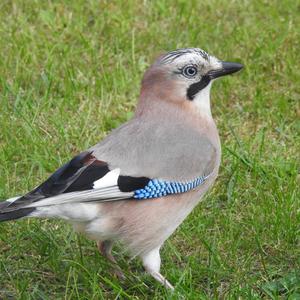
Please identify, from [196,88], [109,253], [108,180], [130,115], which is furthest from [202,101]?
[130,115]

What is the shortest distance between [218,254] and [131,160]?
68 cm

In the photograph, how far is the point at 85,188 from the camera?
145 inches

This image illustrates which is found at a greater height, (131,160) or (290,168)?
(131,160)

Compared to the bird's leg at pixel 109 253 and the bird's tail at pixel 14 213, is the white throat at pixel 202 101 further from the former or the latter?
the bird's tail at pixel 14 213

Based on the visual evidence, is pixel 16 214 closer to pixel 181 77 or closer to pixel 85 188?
pixel 85 188

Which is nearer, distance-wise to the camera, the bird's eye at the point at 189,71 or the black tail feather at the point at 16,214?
the black tail feather at the point at 16,214

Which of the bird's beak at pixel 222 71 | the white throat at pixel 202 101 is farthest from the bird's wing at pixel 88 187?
the bird's beak at pixel 222 71

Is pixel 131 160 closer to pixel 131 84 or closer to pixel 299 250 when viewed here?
pixel 299 250

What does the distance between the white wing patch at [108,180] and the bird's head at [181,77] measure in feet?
1.67

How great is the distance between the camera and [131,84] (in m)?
5.70

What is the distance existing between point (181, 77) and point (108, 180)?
2.12 ft

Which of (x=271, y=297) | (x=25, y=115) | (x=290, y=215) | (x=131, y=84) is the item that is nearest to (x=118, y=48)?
(x=131, y=84)

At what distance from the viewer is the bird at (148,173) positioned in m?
3.70

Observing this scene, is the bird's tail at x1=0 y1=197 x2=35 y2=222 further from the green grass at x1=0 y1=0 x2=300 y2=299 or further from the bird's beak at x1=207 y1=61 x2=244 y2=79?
the bird's beak at x1=207 y1=61 x2=244 y2=79
